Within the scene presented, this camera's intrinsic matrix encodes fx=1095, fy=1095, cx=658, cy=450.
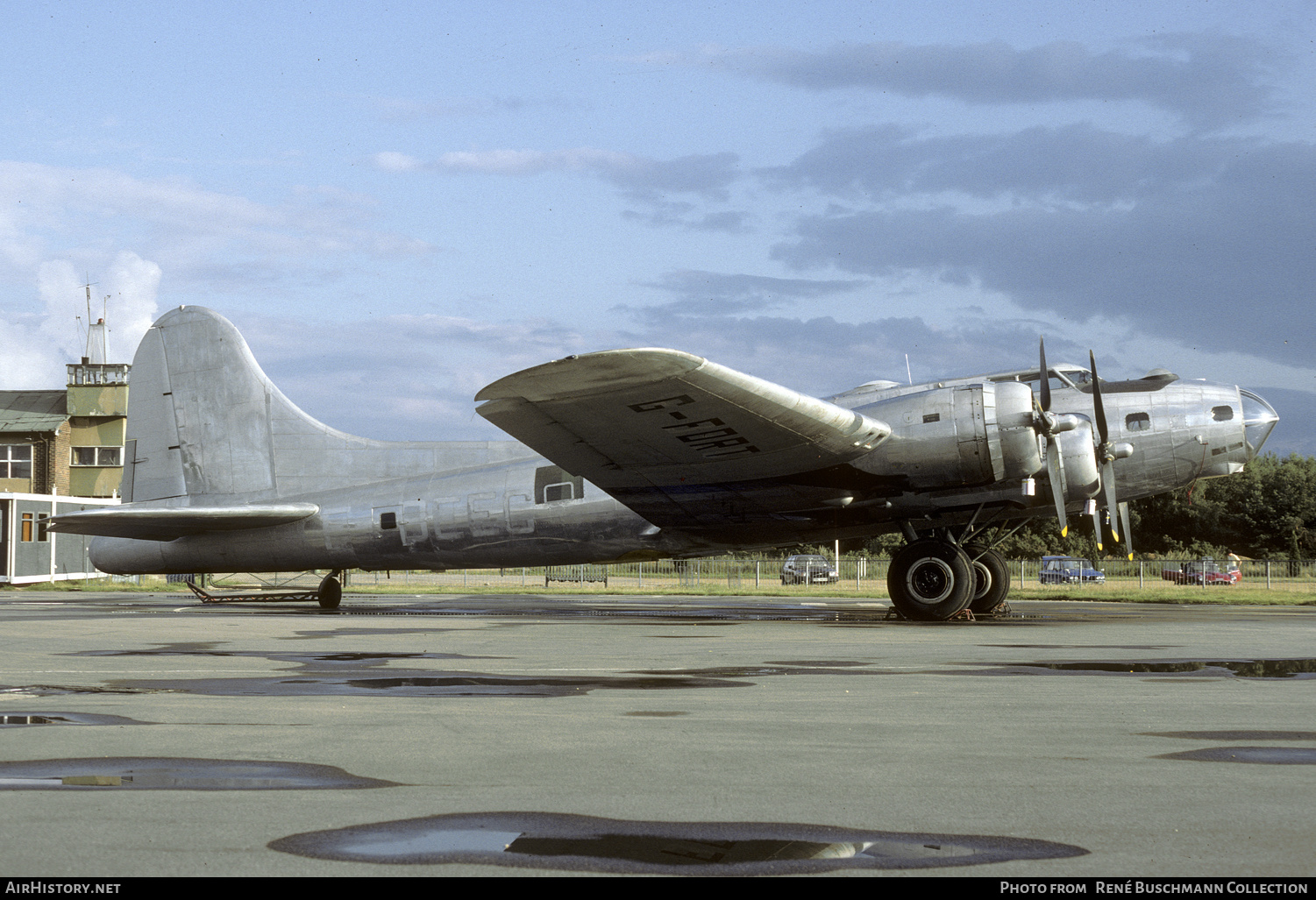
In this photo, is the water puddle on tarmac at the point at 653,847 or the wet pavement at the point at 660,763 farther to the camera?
the wet pavement at the point at 660,763

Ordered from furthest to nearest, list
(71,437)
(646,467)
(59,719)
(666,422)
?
(71,437) < (646,467) < (666,422) < (59,719)

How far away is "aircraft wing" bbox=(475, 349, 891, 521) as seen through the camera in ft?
53.2

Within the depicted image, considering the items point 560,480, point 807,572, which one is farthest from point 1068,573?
point 560,480

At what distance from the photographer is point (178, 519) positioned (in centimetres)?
2334

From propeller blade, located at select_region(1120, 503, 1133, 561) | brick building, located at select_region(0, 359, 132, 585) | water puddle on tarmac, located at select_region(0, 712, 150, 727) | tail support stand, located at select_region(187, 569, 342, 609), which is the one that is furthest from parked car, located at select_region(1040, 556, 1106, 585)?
brick building, located at select_region(0, 359, 132, 585)

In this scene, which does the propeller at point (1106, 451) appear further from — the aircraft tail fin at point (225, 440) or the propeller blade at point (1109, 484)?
the aircraft tail fin at point (225, 440)

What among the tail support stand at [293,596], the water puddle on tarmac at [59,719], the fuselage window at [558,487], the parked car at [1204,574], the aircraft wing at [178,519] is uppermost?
the fuselage window at [558,487]

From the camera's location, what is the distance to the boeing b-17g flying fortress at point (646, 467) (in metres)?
18.2

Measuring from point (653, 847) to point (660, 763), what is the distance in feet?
5.66

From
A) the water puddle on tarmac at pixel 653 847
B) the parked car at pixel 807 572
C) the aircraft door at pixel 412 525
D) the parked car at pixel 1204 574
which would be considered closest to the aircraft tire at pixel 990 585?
the aircraft door at pixel 412 525

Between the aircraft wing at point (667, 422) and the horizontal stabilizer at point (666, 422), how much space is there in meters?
0.02

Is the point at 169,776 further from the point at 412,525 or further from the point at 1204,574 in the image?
the point at 1204,574

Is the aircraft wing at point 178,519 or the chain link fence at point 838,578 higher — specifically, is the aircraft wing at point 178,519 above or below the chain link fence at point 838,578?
above

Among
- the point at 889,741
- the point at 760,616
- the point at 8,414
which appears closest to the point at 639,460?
the point at 760,616
